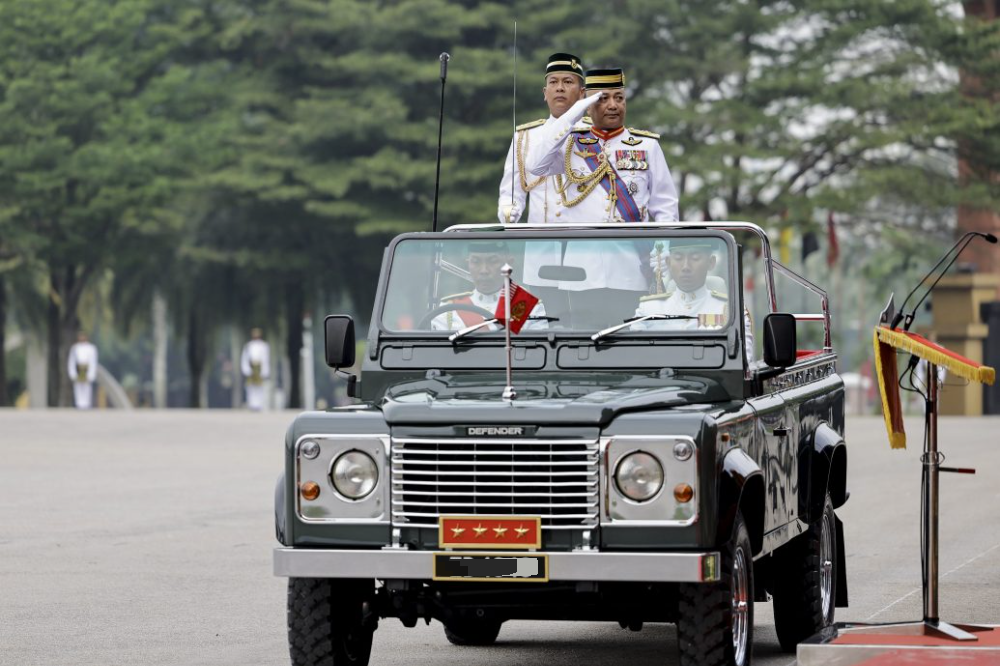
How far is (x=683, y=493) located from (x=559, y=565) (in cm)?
55

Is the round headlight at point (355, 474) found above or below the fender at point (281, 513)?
above

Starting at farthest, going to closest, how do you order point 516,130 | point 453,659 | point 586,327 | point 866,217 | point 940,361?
point 866,217
point 516,130
point 453,659
point 586,327
point 940,361

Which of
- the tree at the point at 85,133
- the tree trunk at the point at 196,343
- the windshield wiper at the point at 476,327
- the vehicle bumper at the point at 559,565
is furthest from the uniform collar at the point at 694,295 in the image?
the tree trunk at the point at 196,343

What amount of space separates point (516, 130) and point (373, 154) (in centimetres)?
4395

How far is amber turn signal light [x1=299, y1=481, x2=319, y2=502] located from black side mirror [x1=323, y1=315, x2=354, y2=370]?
3.38 feet

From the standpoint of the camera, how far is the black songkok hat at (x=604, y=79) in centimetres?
1109

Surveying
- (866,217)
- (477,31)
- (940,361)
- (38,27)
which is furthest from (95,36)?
(940,361)

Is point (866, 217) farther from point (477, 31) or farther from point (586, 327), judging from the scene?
point (586, 327)

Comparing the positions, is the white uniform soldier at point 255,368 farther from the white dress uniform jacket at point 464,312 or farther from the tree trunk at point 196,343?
the white dress uniform jacket at point 464,312

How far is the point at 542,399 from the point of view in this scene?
336 inches

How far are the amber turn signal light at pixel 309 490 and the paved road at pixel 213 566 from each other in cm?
199

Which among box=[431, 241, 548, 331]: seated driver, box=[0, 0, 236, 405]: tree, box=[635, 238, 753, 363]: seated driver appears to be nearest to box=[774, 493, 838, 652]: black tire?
box=[635, 238, 753, 363]: seated driver

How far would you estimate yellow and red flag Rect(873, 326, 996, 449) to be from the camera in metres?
8.30

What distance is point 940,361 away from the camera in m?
8.31
